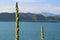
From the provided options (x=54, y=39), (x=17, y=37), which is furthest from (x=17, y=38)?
(x=54, y=39)

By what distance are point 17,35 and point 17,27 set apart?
16cm

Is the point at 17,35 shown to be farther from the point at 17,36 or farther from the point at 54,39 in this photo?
the point at 54,39

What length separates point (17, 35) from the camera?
4242mm

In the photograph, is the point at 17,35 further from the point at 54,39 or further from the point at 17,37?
the point at 54,39

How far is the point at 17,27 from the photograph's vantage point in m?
4.21

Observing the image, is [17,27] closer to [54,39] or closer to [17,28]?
[17,28]

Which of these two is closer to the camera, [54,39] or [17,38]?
[17,38]

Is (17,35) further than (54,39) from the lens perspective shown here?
No

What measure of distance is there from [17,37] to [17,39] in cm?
4

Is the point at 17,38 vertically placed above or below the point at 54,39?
above

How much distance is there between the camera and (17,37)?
4266 mm

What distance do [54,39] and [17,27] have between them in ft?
194

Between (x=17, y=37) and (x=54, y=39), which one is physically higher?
(x=17, y=37)

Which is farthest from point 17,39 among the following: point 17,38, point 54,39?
point 54,39
